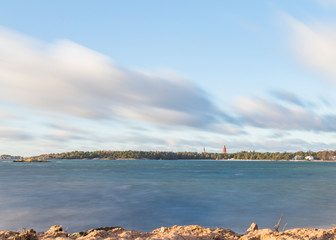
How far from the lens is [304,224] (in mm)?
19844

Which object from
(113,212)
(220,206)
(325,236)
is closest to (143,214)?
(113,212)

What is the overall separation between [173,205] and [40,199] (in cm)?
1419

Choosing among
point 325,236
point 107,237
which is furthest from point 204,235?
point 325,236

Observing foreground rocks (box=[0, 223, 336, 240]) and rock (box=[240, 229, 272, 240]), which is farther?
rock (box=[240, 229, 272, 240])

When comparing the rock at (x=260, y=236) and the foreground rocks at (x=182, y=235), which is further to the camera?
the rock at (x=260, y=236)

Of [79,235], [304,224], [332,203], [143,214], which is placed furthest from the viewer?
[332,203]

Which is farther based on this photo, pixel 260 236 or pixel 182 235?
pixel 260 236

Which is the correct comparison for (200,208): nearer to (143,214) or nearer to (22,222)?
(143,214)

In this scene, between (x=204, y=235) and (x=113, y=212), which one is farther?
(x=113, y=212)

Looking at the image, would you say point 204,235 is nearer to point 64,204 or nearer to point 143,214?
point 143,214

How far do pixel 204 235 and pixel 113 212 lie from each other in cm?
1574

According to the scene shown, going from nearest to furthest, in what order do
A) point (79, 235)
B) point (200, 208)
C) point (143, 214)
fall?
point (79, 235), point (143, 214), point (200, 208)

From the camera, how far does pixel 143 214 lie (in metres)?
23.3

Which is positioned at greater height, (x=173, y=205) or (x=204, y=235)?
(x=204, y=235)
